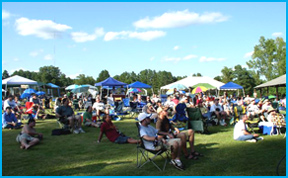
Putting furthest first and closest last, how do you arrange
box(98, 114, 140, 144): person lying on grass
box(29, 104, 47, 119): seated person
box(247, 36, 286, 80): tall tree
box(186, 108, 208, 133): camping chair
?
box(247, 36, 286, 80): tall tree, box(29, 104, 47, 119): seated person, box(186, 108, 208, 133): camping chair, box(98, 114, 140, 144): person lying on grass

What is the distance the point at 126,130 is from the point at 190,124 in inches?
92.2

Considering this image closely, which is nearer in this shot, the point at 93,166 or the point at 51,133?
the point at 93,166

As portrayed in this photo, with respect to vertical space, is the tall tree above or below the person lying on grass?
above

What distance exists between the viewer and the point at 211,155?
5.60 m

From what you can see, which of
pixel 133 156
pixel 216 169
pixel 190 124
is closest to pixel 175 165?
pixel 216 169

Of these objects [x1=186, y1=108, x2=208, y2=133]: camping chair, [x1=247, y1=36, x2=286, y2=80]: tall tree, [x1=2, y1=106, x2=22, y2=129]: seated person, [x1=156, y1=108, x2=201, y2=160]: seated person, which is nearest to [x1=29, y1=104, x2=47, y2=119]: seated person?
[x1=2, y1=106, x2=22, y2=129]: seated person

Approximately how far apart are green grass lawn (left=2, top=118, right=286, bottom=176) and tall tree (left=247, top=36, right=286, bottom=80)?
45436 mm

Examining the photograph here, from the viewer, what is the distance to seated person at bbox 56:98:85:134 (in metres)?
8.77

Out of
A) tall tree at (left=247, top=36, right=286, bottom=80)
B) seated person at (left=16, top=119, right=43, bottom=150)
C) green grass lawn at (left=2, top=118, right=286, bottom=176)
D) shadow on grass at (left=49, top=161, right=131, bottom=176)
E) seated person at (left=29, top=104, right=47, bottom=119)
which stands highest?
tall tree at (left=247, top=36, right=286, bottom=80)

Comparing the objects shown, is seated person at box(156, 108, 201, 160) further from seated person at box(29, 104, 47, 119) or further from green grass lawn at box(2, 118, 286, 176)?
seated person at box(29, 104, 47, 119)

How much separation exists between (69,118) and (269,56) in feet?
157

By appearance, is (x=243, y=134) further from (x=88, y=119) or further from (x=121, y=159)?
(x=88, y=119)

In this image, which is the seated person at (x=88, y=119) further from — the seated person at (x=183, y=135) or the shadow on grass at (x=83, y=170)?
the shadow on grass at (x=83, y=170)

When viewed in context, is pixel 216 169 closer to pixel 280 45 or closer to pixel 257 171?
pixel 257 171
